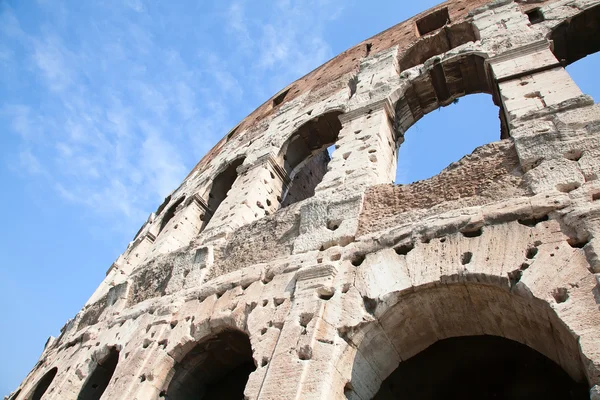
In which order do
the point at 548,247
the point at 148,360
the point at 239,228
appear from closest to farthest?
the point at 548,247 < the point at 148,360 < the point at 239,228

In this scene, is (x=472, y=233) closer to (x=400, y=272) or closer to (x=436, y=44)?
(x=400, y=272)

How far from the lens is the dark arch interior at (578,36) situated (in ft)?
21.7

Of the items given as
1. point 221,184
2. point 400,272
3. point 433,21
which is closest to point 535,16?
point 433,21

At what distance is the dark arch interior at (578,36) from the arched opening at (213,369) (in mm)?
5988

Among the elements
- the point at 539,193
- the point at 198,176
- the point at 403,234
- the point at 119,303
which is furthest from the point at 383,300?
the point at 198,176

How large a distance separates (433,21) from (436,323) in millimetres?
7686

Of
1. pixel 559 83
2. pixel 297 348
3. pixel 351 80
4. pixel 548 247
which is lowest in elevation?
pixel 297 348

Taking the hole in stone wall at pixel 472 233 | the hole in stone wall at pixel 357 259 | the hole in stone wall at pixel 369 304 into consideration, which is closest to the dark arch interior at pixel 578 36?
the hole in stone wall at pixel 472 233

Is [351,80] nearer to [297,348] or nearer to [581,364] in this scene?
[297,348]

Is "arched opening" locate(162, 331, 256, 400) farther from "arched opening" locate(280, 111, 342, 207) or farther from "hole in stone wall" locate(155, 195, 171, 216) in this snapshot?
"hole in stone wall" locate(155, 195, 171, 216)

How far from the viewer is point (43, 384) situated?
7.00 meters

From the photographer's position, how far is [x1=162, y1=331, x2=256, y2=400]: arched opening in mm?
4832

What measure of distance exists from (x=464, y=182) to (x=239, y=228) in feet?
9.54

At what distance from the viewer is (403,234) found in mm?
4008
